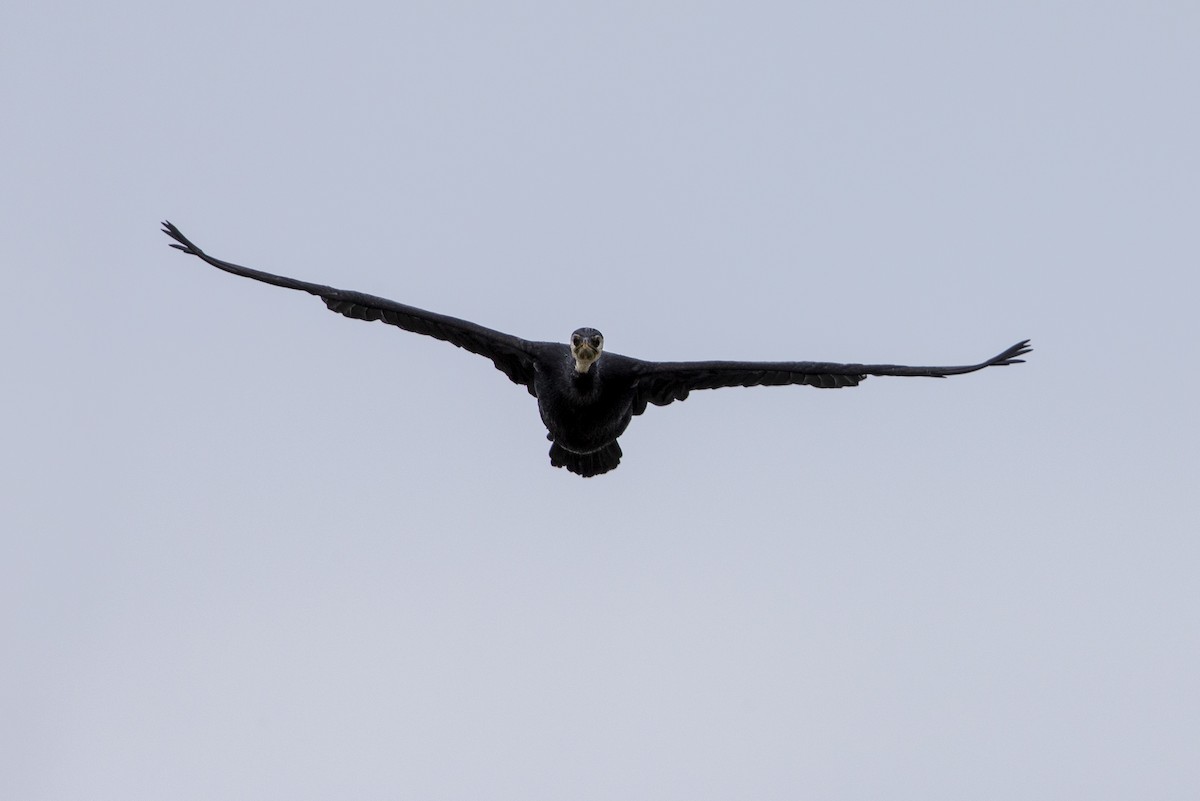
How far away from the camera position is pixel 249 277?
3003cm

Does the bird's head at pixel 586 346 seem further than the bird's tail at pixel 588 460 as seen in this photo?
No

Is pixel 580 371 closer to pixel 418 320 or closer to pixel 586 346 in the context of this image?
pixel 586 346

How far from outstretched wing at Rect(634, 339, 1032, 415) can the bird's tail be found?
3.48 feet

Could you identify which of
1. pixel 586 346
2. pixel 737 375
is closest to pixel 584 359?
pixel 586 346

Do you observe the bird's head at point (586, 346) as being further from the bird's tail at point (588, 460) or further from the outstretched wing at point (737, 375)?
the bird's tail at point (588, 460)

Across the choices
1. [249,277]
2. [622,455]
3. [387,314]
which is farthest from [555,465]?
[249,277]

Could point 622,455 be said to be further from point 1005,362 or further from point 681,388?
point 1005,362

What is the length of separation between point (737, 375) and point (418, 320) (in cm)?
473

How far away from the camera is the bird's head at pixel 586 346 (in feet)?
98.4

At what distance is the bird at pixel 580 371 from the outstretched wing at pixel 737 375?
14 mm

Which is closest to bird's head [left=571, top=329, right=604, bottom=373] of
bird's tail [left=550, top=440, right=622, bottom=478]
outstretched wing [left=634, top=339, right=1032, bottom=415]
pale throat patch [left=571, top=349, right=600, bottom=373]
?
pale throat patch [left=571, top=349, right=600, bottom=373]

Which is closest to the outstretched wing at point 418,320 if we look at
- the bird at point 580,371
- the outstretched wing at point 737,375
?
the bird at point 580,371

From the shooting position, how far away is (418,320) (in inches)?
1238

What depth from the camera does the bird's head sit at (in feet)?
98.4
